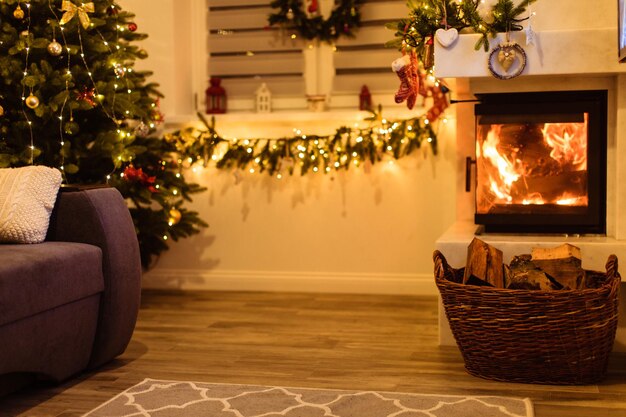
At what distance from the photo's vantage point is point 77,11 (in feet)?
13.3

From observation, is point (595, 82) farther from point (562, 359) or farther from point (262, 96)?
point (262, 96)

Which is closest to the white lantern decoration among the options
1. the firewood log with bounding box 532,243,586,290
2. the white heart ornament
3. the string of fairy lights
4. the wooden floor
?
the string of fairy lights

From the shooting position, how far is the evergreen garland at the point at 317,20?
5.12m

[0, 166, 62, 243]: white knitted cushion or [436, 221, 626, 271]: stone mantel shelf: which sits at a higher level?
[0, 166, 62, 243]: white knitted cushion

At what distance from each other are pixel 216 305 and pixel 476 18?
214 centimetres

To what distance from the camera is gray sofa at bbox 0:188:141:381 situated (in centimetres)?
278

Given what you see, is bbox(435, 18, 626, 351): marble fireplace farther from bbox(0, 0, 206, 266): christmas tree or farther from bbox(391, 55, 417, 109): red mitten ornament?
bbox(0, 0, 206, 266): christmas tree

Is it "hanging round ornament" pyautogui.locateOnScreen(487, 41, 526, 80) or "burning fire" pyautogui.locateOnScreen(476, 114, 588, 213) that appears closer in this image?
"hanging round ornament" pyautogui.locateOnScreen(487, 41, 526, 80)

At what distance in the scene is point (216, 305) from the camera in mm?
4719

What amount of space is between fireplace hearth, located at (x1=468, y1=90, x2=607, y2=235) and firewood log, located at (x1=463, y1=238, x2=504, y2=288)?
0.48 m

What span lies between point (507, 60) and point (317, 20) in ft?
6.54

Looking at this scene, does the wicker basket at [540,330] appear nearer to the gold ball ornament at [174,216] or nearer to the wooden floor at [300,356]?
the wooden floor at [300,356]

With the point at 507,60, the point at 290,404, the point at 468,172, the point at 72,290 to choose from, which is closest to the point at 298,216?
the point at 468,172

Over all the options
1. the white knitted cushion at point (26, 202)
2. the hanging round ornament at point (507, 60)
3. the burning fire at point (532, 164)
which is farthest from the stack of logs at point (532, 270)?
the white knitted cushion at point (26, 202)
